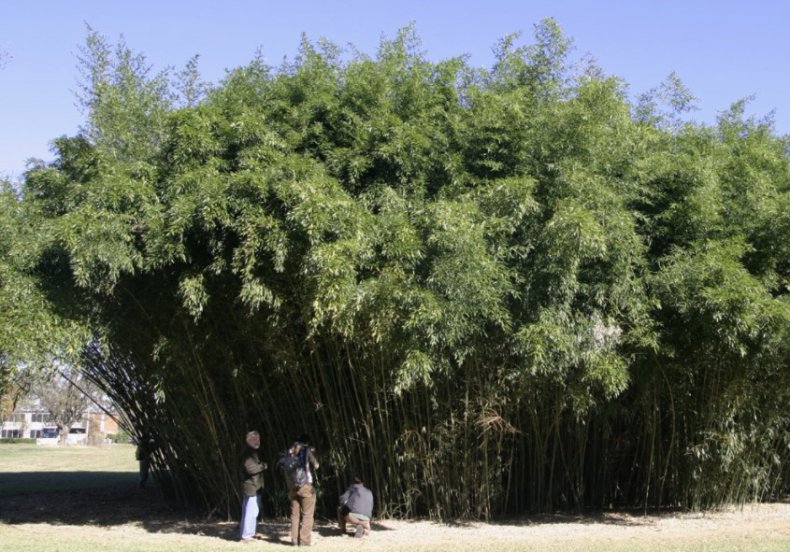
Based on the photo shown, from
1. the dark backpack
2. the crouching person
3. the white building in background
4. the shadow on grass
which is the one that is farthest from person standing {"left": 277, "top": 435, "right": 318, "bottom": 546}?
the white building in background

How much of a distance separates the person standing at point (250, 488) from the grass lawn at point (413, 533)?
Result: 21cm

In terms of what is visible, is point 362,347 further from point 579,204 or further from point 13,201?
point 13,201

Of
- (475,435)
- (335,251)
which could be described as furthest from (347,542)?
(335,251)

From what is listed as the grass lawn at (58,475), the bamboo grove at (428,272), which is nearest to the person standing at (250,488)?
the bamboo grove at (428,272)

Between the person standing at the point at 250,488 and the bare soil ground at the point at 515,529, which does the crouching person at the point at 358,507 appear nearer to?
the bare soil ground at the point at 515,529

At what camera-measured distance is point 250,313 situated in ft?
24.6

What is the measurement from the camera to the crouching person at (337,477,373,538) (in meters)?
8.02

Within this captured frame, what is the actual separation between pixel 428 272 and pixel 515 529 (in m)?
3.19

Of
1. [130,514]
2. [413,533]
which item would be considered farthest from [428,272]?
[130,514]

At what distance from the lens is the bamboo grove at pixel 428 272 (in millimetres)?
7145

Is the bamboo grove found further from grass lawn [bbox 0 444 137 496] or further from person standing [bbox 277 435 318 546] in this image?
grass lawn [bbox 0 444 137 496]

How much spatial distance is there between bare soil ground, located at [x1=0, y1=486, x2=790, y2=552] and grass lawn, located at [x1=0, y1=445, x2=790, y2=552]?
1cm

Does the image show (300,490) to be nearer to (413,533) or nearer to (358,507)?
(358,507)

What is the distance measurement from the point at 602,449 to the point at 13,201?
7402 millimetres
